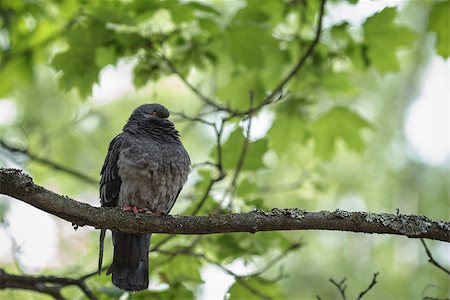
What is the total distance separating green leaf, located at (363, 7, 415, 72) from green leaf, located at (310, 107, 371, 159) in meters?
0.55

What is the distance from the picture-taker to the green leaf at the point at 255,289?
4508mm

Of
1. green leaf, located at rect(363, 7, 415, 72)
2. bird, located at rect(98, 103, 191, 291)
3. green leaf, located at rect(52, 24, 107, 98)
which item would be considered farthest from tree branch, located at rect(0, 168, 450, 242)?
green leaf, located at rect(363, 7, 415, 72)

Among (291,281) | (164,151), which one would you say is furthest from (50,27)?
(291,281)

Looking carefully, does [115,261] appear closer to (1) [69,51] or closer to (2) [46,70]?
(1) [69,51]

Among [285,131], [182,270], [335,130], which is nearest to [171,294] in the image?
Answer: [182,270]

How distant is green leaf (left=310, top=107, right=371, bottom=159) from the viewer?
561cm

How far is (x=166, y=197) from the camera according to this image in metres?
4.96

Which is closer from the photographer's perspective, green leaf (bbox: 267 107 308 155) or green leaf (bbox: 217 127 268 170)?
green leaf (bbox: 217 127 268 170)

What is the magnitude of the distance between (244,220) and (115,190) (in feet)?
5.67

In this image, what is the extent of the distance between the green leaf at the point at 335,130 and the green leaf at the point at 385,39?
21.6 inches

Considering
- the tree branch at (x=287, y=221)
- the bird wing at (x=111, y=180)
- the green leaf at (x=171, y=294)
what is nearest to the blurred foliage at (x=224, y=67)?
the green leaf at (x=171, y=294)

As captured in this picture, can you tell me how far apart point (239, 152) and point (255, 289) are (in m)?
1.05

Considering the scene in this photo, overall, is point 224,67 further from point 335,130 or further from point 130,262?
point 130,262

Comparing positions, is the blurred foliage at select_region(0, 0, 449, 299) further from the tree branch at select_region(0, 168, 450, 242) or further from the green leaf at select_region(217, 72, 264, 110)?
the tree branch at select_region(0, 168, 450, 242)
